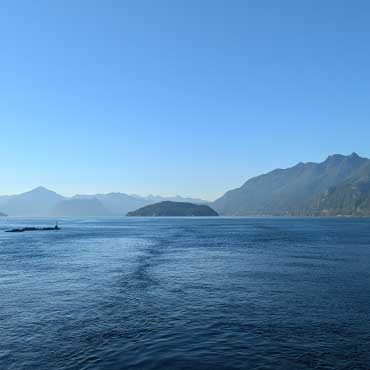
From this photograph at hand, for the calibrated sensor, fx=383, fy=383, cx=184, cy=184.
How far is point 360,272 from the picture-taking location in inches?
2670

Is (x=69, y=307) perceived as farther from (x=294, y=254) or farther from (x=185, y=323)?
(x=294, y=254)

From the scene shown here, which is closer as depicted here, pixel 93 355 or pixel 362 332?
pixel 93 355

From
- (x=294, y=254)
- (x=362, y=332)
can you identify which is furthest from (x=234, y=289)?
(x=294, y=254)

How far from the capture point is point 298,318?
A: 128 feet

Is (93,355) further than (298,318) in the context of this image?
No

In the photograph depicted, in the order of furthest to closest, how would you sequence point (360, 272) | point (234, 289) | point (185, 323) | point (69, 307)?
point (360, 272) → point (234, 289) → point (69, 307) → point (185, 323)

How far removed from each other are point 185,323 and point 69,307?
14.6m

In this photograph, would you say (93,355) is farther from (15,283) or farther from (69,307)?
(15,283)

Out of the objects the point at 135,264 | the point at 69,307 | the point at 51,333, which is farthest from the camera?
the point at 135,264

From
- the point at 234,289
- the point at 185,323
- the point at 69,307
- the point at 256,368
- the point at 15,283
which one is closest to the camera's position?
the point at 256,368

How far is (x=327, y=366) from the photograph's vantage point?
1073 inches

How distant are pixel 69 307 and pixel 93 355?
1542 cm

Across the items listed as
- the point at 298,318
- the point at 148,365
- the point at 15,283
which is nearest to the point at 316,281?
the point at 298,318

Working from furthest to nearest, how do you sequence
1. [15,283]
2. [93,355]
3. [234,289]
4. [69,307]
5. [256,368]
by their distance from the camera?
[15,283], [234,289], [69,307], [93,355], [256,368]
